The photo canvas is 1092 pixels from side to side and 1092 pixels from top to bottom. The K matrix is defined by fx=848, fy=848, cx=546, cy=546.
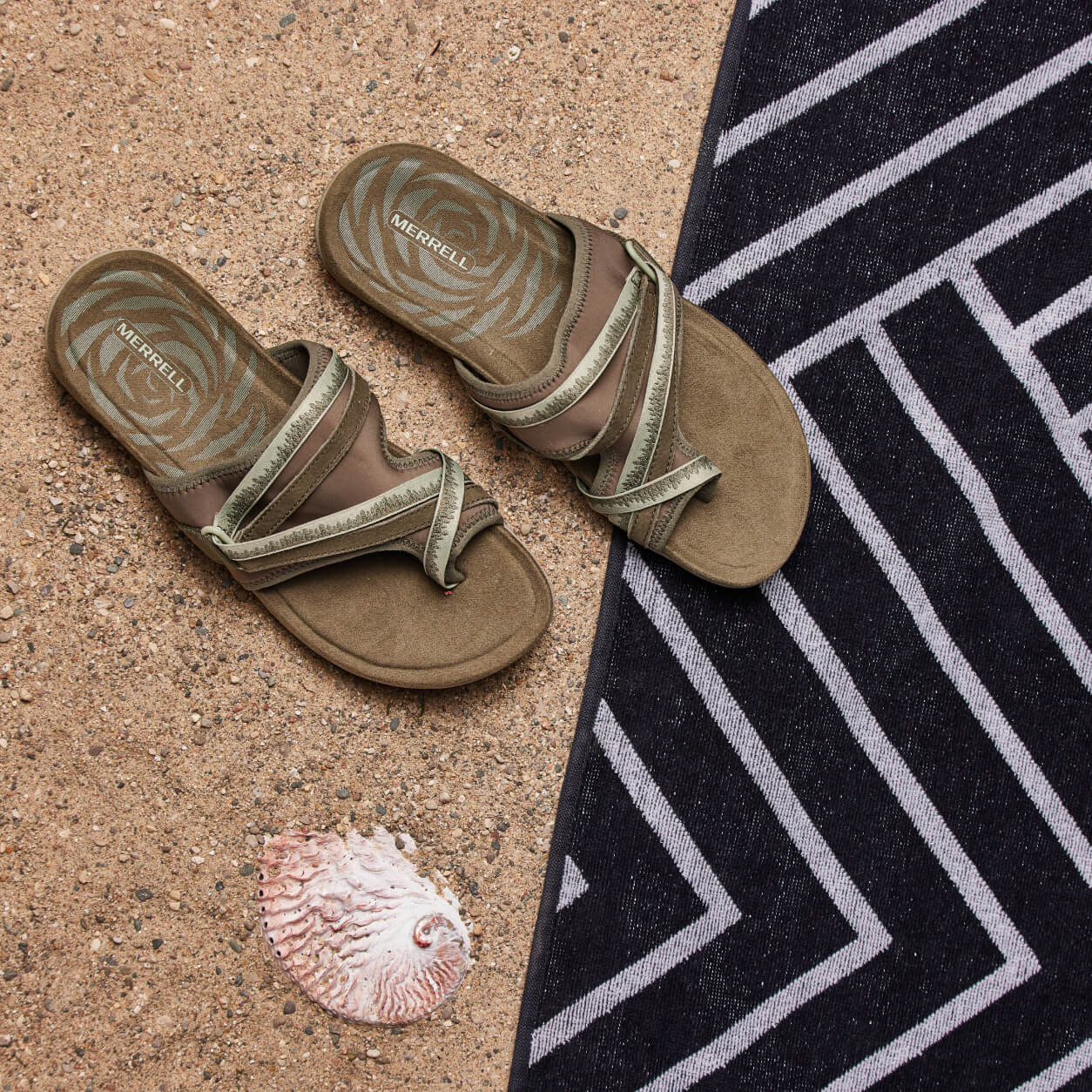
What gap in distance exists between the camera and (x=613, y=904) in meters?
0.83

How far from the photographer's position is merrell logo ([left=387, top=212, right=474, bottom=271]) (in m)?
0.80

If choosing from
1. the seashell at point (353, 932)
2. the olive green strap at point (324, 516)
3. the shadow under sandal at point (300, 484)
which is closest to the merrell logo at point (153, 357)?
the shadow under sandal at point (300, 484)

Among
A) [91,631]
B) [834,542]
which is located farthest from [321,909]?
[834,542]

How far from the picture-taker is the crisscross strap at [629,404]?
761mm

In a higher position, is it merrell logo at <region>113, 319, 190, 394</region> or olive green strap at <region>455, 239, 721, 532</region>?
olive green strap at <region>455, 239, 721, 532</region>

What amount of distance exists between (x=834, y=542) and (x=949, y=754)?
0.79ft

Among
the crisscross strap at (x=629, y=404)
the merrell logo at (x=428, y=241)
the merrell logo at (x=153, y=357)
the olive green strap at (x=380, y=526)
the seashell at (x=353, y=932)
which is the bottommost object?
the seashell at (x=353, y=932)

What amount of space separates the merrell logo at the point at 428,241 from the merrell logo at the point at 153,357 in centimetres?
24

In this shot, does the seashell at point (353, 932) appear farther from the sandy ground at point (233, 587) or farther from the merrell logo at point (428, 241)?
the merrell logo at point (428, 241)

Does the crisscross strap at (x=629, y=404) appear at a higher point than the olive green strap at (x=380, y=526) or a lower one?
higher

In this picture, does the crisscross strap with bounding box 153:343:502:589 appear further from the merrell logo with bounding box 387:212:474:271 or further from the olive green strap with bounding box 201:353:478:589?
the merrell logo with bounding box 387:212:474:271

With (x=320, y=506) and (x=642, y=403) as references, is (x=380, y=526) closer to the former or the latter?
(x=320, y=506)

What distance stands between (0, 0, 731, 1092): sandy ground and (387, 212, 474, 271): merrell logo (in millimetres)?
86

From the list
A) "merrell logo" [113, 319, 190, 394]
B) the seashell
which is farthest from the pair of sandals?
the seashell
